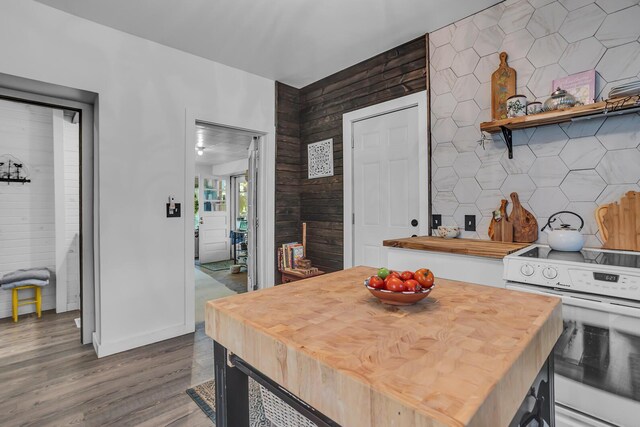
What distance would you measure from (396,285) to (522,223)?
1690mm

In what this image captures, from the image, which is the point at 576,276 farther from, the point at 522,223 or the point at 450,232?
the point at 450,232

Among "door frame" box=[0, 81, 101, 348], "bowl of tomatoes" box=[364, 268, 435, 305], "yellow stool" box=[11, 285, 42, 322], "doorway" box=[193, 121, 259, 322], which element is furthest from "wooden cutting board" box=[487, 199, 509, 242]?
"yellow stool" box=[11, 285, 42, 322]

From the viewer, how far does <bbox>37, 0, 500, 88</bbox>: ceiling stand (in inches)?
92.2

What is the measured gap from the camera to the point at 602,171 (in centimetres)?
190

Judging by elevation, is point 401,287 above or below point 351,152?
below

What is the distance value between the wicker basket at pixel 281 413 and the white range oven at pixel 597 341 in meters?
1.26

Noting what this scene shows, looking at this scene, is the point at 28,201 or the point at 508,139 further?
the point at 28,201

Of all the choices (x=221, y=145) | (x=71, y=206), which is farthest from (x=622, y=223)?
(x=221, y=145)

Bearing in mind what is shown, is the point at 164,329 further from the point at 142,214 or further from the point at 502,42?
the point at 502,42

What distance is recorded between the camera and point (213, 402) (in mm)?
1978

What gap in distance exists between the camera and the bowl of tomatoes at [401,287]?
92 centimetres

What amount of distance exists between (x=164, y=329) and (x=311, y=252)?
5.48 feet

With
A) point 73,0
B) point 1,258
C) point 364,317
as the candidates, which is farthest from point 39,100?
point 364,317

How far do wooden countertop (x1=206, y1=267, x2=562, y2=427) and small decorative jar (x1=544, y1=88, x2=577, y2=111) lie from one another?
145 centimetres
